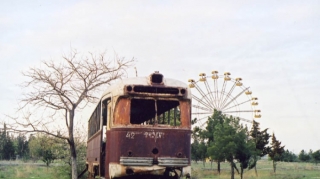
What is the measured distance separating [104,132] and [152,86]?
2127 mm

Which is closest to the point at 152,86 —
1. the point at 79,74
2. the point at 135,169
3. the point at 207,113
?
the point at 135,169

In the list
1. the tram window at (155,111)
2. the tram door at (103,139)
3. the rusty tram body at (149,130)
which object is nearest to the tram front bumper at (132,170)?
the rusty tram body at (149,130)

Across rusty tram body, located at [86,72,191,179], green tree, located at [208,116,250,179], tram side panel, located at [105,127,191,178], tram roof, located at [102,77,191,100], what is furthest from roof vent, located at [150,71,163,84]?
green tree, located at [208,116,250,179]

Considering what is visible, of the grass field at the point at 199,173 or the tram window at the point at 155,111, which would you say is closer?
the tram window at the point at 155,111

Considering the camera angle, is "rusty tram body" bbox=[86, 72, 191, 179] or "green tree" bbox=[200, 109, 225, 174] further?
"green tree" bbox=[200, 109, 225, 174]

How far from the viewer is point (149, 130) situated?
10352 millimetres

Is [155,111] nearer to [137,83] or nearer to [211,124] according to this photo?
[137,83]

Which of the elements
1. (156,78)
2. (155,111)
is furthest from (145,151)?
(156,78)

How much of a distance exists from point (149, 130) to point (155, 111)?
0.55 metres

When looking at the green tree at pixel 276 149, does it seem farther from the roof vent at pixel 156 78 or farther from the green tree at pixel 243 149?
the roof vent at pixel 156 78

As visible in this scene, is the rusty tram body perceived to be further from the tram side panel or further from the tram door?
the tram door

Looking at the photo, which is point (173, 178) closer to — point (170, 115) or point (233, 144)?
point (170, 115)

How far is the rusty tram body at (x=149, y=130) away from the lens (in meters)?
10.2

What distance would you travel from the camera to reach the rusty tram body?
10219 millimetres
